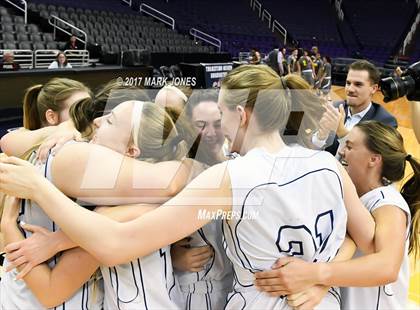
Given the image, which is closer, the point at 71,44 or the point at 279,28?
the point at 71,44

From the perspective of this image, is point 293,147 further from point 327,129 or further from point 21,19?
point 21,19

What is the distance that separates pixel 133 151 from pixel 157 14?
50.4 ft

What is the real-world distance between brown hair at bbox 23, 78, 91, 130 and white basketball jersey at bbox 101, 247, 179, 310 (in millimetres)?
838

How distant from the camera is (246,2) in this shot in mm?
19438

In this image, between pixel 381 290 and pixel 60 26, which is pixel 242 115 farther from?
pixel 60 26

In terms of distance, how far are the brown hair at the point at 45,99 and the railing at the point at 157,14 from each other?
13744 millimetres

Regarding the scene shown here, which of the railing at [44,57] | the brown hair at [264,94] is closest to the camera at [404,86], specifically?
the brown hair at [264,94]

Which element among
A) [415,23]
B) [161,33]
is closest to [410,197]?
[161,33]

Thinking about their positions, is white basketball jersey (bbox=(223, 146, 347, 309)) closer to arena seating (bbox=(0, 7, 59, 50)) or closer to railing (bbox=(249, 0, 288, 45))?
arena seating (bbox=(0, 7, 59, 50))

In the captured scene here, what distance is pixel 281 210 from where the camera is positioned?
46.0 inches

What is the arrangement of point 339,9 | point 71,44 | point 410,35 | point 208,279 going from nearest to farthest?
point 208,279 < point 71,44 < point 410,35 < point 339,9

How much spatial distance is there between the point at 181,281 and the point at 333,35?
63.5ft

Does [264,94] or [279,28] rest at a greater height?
[279,28]

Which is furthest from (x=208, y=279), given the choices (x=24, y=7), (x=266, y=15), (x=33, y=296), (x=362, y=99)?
(x=266, y=15)
